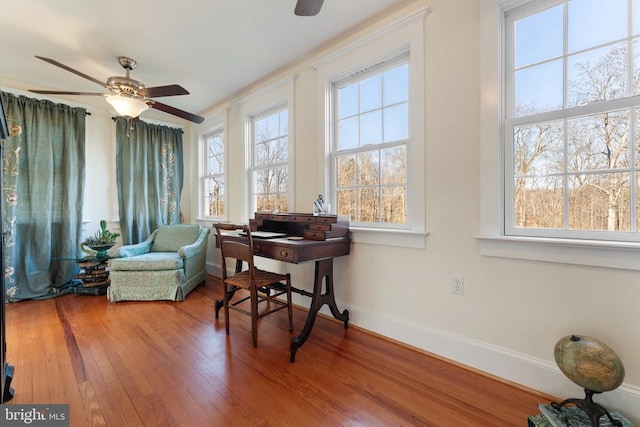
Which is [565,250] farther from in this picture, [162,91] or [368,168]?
[162,91]

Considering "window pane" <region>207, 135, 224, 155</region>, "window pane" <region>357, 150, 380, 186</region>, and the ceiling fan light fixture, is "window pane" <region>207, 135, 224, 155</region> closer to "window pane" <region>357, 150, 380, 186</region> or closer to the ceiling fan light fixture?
the ceiling fan light fixture

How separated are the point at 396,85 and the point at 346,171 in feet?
2.69

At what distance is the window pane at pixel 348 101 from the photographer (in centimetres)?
259

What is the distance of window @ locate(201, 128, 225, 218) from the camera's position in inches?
167

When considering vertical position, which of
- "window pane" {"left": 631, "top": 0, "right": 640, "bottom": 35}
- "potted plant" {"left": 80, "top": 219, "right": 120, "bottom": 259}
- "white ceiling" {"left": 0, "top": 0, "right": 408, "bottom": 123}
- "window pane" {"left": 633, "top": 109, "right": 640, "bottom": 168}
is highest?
"white ceiling" {"left": 0, "top": 0, "right": 408, "bottom": 123}

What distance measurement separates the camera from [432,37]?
200cm

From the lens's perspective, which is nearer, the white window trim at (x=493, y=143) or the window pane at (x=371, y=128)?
the white window trim at (x=493, y=143)

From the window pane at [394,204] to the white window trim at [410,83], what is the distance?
0.22ft

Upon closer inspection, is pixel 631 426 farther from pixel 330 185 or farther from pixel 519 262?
pixel 330 185

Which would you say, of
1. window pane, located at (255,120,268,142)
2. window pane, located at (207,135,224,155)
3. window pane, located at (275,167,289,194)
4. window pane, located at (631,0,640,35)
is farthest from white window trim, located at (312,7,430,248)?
window pane, located at (207,135,224,155)

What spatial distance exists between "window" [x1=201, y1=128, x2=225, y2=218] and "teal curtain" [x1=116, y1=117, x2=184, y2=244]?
1.34 feet

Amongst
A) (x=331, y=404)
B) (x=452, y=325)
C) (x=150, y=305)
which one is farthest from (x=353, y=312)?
(x=150, y=305)

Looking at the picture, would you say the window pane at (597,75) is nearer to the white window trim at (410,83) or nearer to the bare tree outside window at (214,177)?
the white window trim at (410,83)

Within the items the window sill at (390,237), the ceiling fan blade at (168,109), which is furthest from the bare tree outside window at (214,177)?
the window sill at (390,237)
